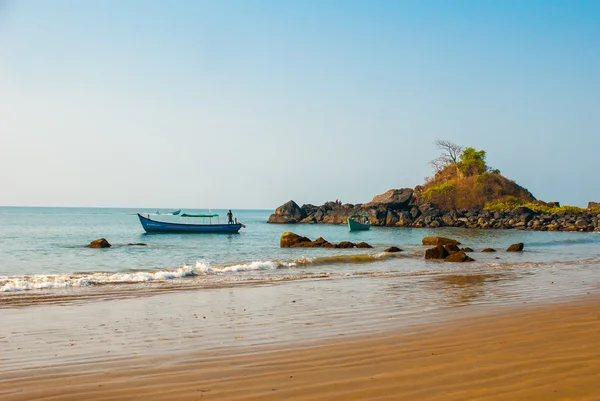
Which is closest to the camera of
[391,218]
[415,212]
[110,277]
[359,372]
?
[359,372]

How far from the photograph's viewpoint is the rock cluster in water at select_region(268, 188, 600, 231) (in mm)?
62344

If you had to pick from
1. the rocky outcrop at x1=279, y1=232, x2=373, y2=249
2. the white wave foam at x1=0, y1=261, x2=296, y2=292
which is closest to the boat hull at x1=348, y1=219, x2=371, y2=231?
the rocky outcrop at x1=279, y1=232, x2=373, y2=249

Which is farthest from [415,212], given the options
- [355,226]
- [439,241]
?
[439,241]

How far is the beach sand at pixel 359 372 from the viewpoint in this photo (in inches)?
211

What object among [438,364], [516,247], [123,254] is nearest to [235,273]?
[123,254]

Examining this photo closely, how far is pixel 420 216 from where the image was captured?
7312 centimetres

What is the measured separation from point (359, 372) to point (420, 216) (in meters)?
69.1

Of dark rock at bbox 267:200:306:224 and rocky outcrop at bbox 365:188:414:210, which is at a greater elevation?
rocky outcrop at bbox 365:188:414:210

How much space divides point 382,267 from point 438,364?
16.3 metres

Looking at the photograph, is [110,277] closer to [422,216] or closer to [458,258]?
[458,258]

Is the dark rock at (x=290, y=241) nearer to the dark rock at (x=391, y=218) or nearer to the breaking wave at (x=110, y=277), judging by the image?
the breaking wave at (x=110, y=277)

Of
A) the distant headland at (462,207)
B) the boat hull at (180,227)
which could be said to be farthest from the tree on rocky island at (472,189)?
the boat hull at (180,227)

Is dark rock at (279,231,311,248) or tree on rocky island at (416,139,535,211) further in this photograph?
tree on rocky island at (416,139,535,211)

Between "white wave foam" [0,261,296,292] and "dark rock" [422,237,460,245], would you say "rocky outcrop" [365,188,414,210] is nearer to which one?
"dark rock" [422,237,460,245]
